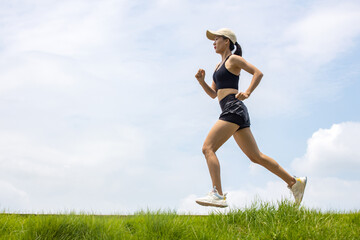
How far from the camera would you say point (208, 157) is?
20.6 feet

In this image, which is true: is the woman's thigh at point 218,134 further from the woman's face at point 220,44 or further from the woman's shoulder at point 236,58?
the woman's face at point 220,44

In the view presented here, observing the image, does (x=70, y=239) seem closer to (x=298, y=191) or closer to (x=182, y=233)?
(x=182, y=233)

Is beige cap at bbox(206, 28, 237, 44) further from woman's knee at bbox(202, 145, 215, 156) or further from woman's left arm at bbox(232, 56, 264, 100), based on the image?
woman's knee at bbox(202, 145, 215, 156)

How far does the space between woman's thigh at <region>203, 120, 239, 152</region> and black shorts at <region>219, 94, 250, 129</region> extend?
0.08 metres

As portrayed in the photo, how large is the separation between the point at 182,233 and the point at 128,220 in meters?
0.86

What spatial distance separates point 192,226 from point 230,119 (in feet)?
5.22

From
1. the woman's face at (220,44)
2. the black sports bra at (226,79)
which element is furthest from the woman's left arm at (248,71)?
the woman's face at (220,44)

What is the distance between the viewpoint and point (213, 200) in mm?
6160

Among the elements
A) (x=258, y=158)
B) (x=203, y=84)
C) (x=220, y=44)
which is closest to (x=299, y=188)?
(x=258, y=158)

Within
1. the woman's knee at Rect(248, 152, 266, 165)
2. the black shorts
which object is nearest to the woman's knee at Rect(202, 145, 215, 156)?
the black shorts

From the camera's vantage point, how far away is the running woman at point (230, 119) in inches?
246

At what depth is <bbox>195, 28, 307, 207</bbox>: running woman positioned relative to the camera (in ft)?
20.5

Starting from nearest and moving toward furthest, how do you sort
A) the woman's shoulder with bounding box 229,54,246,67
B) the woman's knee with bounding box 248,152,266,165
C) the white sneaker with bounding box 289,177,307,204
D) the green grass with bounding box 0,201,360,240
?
the green grass with bounding box 0,201,360,240
the woman's shoulder with bounding box 229,54,246,67
the woman's knee with bounding box 248,152,266,165
the white sneaker with bounding box 289,177,307,204

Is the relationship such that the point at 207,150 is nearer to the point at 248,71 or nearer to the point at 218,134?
the point at 218,134
